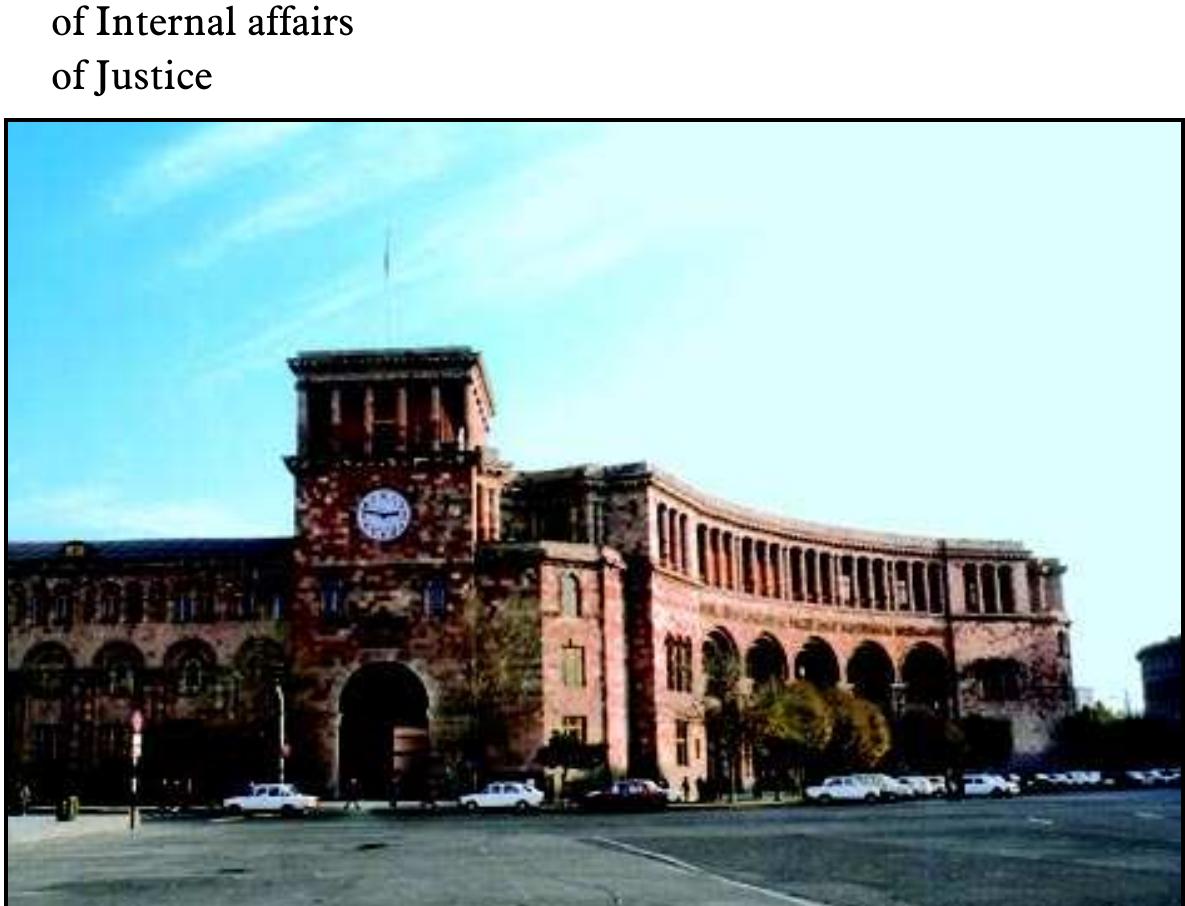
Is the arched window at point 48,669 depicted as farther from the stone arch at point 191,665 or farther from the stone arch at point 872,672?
the stone arch at point 872,672

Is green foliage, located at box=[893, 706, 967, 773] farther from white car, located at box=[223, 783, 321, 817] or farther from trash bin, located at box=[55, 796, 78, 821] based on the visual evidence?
trash bin, located at box=[55, 796, 78, 821]

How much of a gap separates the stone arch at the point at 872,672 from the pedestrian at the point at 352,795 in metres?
34.5

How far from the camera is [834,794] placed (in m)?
55.5

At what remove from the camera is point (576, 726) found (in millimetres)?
57094

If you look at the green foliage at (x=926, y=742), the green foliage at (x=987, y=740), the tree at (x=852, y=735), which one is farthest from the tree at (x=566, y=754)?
the green foliage at (x=987, y=740)

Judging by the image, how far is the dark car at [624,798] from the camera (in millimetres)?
47438

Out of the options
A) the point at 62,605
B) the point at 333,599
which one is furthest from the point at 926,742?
the point at 62,605

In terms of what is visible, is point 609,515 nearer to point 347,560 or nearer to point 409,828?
point 347,560

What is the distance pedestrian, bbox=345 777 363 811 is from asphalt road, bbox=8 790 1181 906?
44.8 feet

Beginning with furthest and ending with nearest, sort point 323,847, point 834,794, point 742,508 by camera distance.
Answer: point 742,508 → point 834,794 → point 323,847

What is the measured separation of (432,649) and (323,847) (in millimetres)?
28475

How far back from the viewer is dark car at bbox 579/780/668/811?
47438mm

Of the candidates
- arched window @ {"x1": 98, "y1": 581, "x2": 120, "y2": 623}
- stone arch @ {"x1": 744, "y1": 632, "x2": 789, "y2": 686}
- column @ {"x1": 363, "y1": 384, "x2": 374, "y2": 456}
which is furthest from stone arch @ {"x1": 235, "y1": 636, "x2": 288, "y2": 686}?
stone arch @ {"x1": 744, "y1": 632, "x2": 789, "y2": 686}
